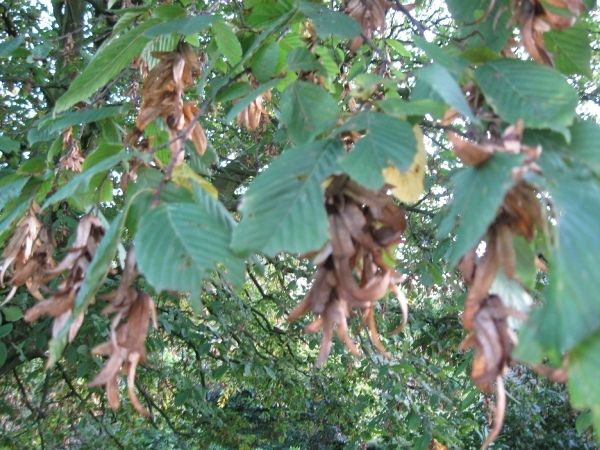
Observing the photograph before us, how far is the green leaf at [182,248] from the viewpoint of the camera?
2.04ft

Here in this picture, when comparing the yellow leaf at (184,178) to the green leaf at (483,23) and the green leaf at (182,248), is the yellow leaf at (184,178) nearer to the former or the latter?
the green leaf at (182,248)

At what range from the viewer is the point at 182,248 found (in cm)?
64

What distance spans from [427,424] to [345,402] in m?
1.15

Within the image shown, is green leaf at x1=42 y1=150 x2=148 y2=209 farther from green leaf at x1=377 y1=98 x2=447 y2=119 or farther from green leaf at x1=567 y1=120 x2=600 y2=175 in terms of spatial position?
green leaf at x1=567 y1=120 x2=600 y2=175

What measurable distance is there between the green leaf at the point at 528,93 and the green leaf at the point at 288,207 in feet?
0.78

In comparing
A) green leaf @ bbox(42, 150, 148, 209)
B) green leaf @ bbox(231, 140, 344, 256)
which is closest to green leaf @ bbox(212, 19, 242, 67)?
green leaf @ bbox(42, 150, 148, 209)

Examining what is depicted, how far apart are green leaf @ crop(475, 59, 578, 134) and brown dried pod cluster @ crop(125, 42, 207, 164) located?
1.98 feet

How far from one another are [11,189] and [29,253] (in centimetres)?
18

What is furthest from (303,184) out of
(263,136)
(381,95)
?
(263,136)

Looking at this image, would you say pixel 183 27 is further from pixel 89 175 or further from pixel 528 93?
pixel 528 93

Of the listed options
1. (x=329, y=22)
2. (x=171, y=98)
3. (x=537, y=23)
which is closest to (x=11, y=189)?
(x=171, y=98)

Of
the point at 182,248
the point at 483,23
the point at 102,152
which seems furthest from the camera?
the point at 483,23

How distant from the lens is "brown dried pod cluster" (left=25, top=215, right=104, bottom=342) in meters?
0.74

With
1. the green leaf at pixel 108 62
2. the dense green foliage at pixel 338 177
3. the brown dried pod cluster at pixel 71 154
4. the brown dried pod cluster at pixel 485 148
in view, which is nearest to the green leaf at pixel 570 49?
the dense green foliage at pixel 338 177
